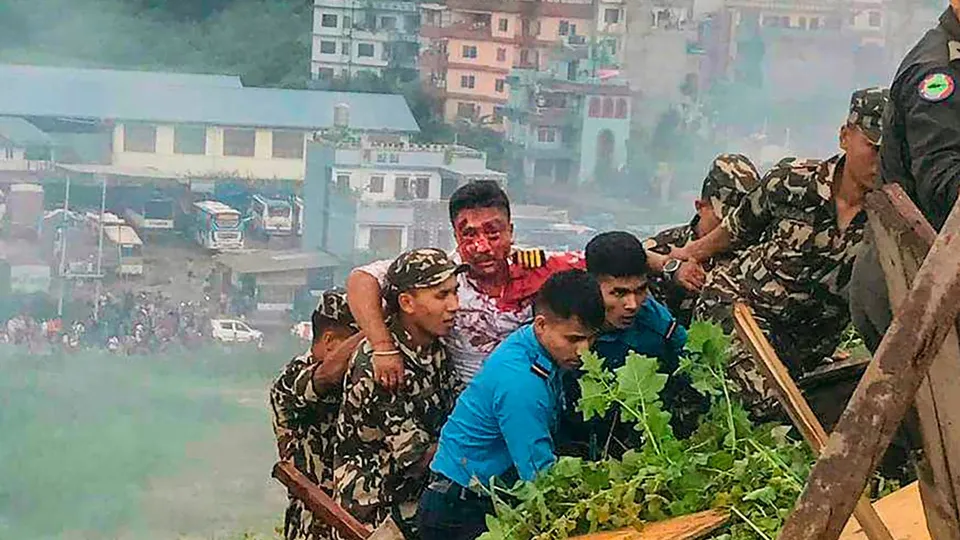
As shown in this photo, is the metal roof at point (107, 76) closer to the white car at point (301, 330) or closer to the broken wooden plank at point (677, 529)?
the white car at point (301, 330)

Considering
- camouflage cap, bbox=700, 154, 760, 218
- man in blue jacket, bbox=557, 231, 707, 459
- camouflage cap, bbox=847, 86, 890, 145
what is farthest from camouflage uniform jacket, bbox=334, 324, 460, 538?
camouflage cap, bbox=847, 86, 890, 145

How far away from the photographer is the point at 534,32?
7133 mm

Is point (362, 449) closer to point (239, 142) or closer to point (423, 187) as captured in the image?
point (423, 187)

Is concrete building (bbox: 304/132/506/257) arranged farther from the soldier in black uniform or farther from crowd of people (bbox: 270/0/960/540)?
the soldier in black uniform

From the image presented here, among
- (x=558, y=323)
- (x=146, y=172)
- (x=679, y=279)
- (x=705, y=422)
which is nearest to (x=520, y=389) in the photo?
(x=558, y=323)

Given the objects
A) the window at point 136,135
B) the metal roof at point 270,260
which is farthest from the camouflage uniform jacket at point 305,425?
the window at point 136,135

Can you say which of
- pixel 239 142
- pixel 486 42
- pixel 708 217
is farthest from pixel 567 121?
pixel 708 217

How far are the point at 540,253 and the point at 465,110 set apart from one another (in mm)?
3541

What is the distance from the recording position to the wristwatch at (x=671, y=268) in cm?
402

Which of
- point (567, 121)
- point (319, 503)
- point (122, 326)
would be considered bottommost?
point (122, 326)

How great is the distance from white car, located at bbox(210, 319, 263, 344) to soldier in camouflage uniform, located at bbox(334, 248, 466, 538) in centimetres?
387

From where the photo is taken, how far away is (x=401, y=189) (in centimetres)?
722

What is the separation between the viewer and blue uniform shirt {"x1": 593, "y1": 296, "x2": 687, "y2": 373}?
3646mm

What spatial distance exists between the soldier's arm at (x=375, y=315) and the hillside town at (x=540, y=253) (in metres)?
0.01
